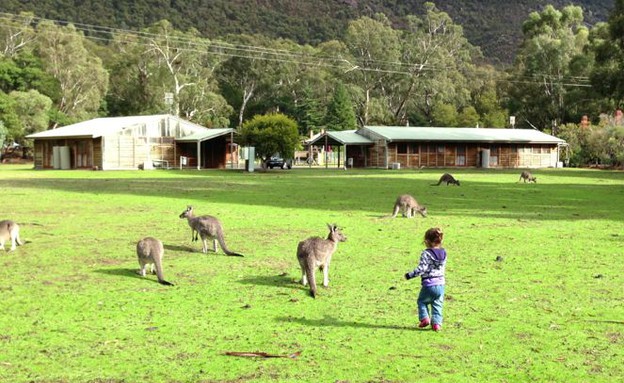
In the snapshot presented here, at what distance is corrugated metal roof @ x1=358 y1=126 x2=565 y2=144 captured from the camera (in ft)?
218

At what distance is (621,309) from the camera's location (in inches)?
311

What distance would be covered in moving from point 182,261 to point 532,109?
9230 cm

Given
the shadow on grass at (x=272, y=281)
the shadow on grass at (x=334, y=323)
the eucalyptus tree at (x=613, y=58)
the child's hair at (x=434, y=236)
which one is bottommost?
the shadow on grass at (x=334, y=323)

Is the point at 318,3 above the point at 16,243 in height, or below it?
above

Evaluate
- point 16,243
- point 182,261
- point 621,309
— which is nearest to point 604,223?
point 621,309

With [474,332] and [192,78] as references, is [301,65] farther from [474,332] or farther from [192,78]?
[474,332]

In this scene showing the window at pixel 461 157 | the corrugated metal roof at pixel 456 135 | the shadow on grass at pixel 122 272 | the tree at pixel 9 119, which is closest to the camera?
the shadow on grass at pixel 122 272

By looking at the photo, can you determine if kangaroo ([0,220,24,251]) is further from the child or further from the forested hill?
the forested hill

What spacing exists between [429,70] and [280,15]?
83734mm

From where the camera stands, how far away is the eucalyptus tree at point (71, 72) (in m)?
89.3

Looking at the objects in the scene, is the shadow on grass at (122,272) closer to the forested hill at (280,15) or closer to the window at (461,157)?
the window at (461,157)

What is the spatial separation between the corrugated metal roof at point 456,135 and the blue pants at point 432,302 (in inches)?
2293

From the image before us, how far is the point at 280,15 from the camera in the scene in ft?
586

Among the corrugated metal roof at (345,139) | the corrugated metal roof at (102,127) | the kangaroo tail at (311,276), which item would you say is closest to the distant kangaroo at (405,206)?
the kangaroo tail at (311,276)
